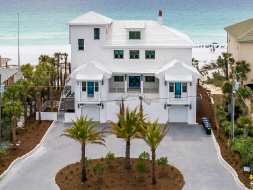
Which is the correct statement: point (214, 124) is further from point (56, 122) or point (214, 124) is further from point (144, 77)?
point (56, 122)

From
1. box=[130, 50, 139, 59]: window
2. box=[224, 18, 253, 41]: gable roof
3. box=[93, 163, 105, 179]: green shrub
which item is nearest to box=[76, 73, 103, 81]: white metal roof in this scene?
box=[130, 50, 139, 59]: window

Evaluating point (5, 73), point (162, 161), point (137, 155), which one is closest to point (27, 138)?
point (137, 155)

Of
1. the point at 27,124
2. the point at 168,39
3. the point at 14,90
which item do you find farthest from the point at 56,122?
the point at 168,39

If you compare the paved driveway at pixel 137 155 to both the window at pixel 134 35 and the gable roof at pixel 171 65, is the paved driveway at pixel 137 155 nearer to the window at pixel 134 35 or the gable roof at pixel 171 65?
the gable roof at pixel 171 65

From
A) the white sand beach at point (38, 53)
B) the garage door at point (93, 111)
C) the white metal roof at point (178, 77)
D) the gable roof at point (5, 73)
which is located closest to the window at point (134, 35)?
the white metal roof at point (178, 77)

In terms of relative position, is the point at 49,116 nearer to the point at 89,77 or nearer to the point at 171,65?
the point at 89,77

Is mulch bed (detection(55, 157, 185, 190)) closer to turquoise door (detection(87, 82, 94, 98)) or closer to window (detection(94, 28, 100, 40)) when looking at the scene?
turquoise door (detection(87, 82, 94, 98))

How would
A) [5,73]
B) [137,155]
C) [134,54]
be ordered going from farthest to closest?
[5,73]
[134,54]
[137,155]
